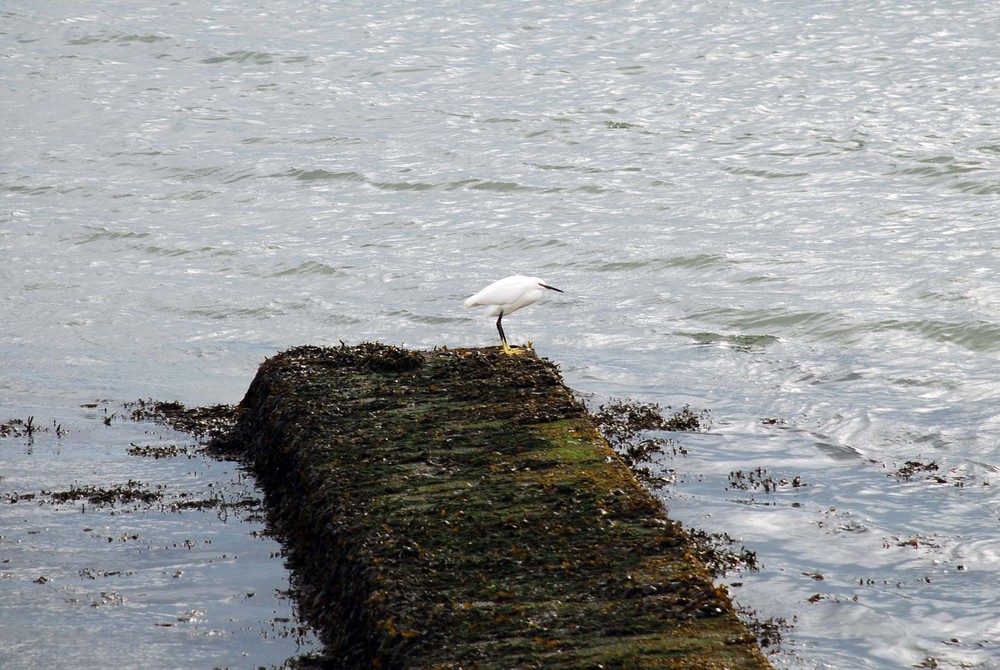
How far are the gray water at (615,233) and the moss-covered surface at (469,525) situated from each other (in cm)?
82

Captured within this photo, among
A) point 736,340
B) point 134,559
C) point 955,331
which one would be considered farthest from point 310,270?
point 134,559

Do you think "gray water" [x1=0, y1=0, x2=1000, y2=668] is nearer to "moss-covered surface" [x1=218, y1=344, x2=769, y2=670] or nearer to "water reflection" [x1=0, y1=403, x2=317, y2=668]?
"water reflection" [x1=0, y1=403, x2=317, y2=668]

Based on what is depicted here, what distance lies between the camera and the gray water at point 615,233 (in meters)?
9.02

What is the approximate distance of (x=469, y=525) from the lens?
702cm

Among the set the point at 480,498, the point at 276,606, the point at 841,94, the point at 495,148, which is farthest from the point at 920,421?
the point at 841,94

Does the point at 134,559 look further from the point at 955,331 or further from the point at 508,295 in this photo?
the point at 955,331

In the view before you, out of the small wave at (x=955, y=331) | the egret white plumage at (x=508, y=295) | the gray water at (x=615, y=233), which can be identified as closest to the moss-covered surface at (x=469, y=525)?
the egret white plumage at (x=508, y=295)

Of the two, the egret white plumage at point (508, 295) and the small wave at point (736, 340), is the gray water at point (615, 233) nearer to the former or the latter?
the small wave at point (736, 340)

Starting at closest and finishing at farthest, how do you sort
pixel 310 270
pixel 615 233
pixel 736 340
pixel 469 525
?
pixel 469 525
pixel 736 340
pixel 310 270
pixel 615 233

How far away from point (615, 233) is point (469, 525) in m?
12.4

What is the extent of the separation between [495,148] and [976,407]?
1444 centimetres

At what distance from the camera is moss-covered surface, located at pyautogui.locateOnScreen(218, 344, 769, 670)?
6055mm

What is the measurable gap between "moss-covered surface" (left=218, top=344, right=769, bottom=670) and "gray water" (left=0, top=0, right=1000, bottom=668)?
822 mm

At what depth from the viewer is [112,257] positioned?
18.0m
